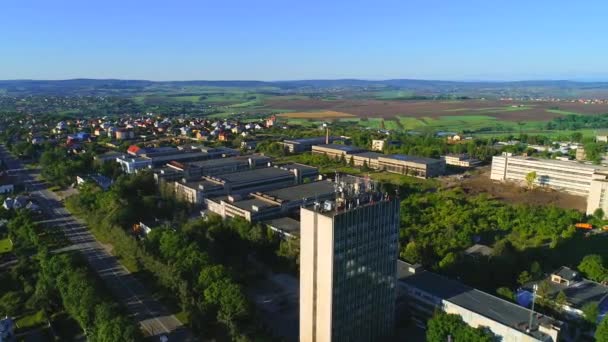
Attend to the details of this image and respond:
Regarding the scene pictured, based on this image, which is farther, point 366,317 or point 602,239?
point 602,239

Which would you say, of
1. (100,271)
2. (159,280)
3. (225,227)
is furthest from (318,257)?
(100,271)

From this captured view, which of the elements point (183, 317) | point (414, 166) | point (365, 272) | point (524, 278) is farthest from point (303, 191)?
point (365, 272)

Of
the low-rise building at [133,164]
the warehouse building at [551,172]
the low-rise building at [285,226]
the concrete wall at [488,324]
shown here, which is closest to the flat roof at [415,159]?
the warehouse building at [551,172]

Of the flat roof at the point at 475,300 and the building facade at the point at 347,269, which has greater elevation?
the building facade at the point at 347,269

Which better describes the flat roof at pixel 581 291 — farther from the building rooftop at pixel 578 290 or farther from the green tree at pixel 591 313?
the green tree at pixel 591 313

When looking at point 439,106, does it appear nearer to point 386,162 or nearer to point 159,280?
point 386,162

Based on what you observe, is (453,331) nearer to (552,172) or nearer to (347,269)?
(347,269)

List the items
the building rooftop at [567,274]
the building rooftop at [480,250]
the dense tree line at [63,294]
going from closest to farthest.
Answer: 1. the dense tree line at [63,294]
2. the building rooftop at [567,274]
3. the building rooftop at [480,250]

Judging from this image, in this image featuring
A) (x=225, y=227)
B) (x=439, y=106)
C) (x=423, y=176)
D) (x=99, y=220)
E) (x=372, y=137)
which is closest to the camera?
(x=225, y=227)
